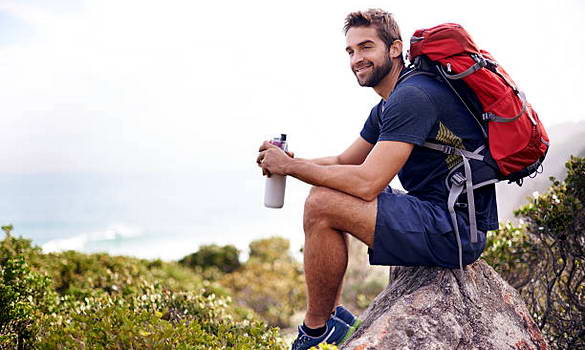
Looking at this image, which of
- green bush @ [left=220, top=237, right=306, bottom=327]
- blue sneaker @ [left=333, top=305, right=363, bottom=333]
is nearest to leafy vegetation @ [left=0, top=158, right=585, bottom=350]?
blue sneaker @ [left=333, top=305, right=363, bottom=333]

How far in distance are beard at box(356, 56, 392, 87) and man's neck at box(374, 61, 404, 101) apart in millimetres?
37

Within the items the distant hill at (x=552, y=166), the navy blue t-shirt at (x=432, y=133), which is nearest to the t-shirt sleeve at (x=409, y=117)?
the navy blue t-shirt at (x=432, y=133)

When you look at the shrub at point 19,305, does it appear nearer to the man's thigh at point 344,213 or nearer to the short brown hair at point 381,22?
the man's thigh at point 344,213

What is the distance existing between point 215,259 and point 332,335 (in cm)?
997

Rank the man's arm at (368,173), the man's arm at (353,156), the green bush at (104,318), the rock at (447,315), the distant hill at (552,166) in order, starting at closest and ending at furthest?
the rock at (447,315) → the man's arm at (368,173) → the green bush at (104,318) → the man's arm at (353,156) → the distant hill at (552,166)

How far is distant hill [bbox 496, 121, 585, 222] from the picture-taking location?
8.48 m

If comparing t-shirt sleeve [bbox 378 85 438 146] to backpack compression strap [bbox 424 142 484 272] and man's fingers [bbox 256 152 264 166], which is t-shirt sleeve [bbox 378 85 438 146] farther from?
man's fingers [bbox 256 152 264 166]

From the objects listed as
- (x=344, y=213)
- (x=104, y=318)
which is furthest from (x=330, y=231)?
(x=104, y=318)

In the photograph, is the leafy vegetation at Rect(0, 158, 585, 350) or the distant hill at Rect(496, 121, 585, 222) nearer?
the leafy vegetation at Rect(0, 158, 585, 350)

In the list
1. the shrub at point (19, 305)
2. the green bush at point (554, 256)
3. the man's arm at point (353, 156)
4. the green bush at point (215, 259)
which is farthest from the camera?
the green bush at point (215, 259)

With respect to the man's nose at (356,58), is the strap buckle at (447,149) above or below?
below

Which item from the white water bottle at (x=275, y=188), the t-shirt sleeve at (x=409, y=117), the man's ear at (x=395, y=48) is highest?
the man's ear at (x=395, y=48)

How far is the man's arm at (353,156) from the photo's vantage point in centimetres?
460

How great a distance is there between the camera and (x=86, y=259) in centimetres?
831
